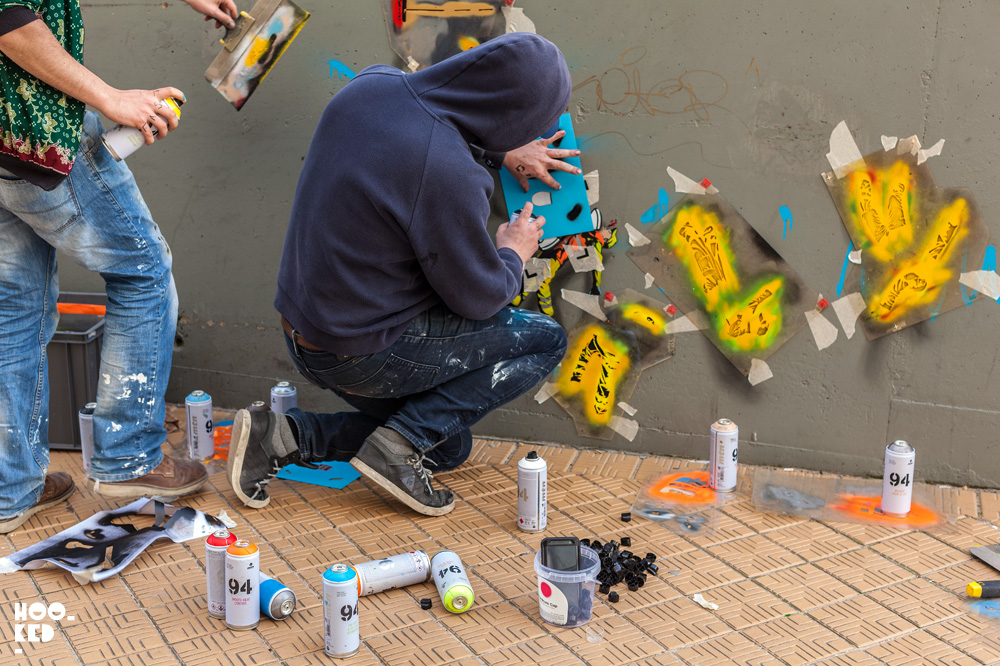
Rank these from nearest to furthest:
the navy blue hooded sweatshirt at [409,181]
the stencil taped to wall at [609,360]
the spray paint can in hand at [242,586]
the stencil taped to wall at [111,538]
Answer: the spray paint can in hand at [242,586] < the navy blue hooded sweatshirt at [409,181] < the stencil taped to wall at [111,538] < the stencil taped to wall at [609,360]

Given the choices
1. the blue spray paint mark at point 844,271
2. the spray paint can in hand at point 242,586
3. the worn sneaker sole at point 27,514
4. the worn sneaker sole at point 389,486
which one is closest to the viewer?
the spray paint can in hand at point 242,586

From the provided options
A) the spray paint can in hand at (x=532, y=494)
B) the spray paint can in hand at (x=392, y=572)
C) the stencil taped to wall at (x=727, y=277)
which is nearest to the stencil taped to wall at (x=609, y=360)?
the stencil taped to wall at (x=727, y=277)

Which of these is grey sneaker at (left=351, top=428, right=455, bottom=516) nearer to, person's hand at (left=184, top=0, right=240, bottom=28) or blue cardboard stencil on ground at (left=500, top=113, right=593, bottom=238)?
blue cardboard stencil on ground at (left=500, top=113, right=593, bottom=238)

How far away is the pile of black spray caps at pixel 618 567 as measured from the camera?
286 centimetres

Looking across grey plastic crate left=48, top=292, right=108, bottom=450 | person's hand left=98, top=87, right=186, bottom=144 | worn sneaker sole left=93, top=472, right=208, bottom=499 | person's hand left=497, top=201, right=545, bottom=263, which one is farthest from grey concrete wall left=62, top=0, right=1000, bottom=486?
person's hand left=98, top=87, right=186, bottom=144

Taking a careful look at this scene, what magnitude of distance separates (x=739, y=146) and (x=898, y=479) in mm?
1354

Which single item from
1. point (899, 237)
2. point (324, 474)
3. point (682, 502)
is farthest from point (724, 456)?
point (324, 474)

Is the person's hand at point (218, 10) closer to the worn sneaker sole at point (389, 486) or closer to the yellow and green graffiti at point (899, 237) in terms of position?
the worn sneaker sole at point (389, 486)

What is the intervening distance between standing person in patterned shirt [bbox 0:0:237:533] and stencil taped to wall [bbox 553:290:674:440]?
1529mm

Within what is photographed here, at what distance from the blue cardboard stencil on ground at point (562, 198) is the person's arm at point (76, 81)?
51.3 inches

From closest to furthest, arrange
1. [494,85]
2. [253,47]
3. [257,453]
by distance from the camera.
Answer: [494,85]
[257,453]
[253,47]

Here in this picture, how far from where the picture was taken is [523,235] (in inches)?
131

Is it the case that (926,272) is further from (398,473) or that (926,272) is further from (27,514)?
(27,514)

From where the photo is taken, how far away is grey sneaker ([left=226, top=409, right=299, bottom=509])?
3.33m
